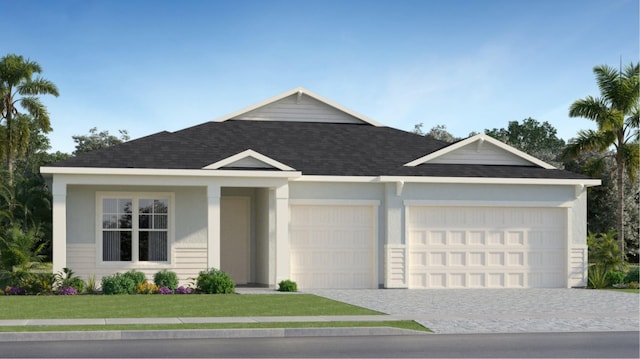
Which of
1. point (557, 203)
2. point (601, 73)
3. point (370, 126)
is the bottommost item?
point (557, 203)

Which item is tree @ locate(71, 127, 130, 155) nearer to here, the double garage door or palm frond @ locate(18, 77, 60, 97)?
palm frond @ locate(18, 77, 60, 97)

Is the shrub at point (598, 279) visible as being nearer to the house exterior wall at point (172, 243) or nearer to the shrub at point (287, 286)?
the shrub at point (287, 286)

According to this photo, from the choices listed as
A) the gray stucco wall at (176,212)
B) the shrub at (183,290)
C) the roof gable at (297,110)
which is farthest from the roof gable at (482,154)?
the shrub at (183,290)

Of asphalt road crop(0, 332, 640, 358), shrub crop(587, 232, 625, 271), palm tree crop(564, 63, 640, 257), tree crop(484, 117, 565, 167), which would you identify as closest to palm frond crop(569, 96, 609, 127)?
palm tree crop(564, 63, 640, 257)

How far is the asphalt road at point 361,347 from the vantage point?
42.4 feet

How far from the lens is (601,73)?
1432 inches

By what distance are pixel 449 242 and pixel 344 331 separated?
38.7 feet

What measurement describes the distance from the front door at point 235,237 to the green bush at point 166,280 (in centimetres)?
357

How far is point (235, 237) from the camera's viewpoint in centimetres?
2811

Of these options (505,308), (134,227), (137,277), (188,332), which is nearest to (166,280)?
(137,277)

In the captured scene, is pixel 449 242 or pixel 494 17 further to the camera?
pixel 494 17

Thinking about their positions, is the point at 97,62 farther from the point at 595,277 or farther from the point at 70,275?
the point at 595,277

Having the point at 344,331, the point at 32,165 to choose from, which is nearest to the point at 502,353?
the point at 344,331

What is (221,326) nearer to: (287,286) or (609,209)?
(287,286)
